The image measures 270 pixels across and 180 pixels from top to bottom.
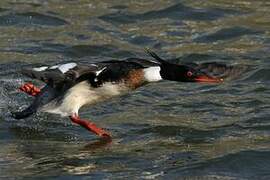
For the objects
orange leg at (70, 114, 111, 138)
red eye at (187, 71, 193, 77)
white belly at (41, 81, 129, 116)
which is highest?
red eye at (187, 71, 193, 77)

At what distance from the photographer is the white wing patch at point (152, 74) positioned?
9.48 m

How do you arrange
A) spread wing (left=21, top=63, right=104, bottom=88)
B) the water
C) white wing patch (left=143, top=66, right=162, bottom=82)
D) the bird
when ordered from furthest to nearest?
white wing patch (left=143, top=66, right=162, bottom=82) < the bird < spread wing (left=21, top=63, right=104, bottom=88) < the water

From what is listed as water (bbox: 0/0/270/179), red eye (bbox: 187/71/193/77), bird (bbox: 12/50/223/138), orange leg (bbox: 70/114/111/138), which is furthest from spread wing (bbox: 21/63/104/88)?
red eye (bbox: 187/71/193/77)

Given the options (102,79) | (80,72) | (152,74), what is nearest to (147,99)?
(152,74)

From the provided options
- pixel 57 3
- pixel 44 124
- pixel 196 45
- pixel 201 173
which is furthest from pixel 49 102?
pixel 57 3

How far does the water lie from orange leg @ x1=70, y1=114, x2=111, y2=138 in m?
0.12

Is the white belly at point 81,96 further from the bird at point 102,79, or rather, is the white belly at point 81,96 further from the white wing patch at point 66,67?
the white wing patch at point 66,67

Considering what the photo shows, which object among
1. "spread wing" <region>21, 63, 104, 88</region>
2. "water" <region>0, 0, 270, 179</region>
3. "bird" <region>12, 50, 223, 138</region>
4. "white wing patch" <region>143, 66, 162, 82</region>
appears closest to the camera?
"water" <region>0, 0, 270, 179</region>

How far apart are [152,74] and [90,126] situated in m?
0.78

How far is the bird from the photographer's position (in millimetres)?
9367

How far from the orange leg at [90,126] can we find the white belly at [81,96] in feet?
0.20

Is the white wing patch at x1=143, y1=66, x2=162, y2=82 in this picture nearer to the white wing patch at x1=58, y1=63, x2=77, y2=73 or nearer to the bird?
the bird

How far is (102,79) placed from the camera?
942 centimetres

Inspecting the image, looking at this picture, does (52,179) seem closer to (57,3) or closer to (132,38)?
(132,38)
